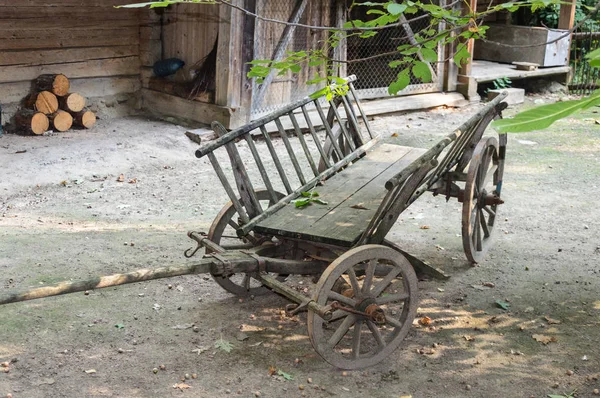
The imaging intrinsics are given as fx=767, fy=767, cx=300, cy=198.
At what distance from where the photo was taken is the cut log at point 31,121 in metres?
9.62

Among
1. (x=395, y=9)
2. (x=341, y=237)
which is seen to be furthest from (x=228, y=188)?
(x=395, y=9)

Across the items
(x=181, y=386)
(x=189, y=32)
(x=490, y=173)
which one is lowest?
(x=181, y=386)

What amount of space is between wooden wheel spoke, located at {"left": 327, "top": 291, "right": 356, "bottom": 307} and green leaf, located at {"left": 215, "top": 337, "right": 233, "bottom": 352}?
796mm

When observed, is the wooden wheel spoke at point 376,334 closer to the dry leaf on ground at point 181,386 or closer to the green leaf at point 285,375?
the green leaf at point 285,375

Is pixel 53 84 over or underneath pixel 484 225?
over

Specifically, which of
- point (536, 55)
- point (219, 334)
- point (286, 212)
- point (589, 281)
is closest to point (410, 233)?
point (589, 281)

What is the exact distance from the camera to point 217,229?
511cm

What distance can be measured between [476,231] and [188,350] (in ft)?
8.64

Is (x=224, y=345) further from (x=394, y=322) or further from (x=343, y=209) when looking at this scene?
(x=343, y=209)

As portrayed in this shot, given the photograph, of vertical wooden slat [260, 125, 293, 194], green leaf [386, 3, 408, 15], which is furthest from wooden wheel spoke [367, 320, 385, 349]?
green leaf [386, 3, 408, 15]

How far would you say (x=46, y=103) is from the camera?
32.3 ft

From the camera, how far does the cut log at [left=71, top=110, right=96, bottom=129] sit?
33.3ft

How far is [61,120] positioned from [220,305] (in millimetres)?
5549

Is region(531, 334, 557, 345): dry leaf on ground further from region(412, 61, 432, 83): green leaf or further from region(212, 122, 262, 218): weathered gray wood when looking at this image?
region(412, 61, 432, 83): green leaf
